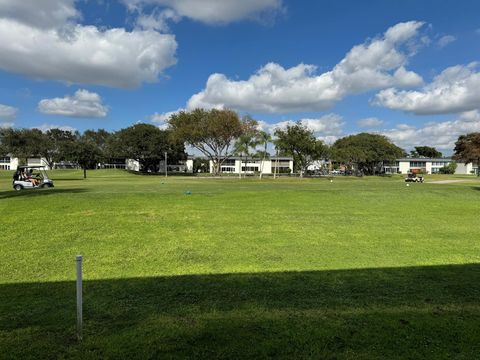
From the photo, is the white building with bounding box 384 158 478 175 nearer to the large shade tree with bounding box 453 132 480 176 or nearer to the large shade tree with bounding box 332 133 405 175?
the large shade tree with bounding box 332 133 405 175

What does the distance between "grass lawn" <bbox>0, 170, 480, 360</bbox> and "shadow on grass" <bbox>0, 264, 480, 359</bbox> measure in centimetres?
2

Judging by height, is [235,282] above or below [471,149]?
below

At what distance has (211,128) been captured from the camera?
7375 cm

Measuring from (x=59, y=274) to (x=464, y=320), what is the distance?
7.83 metres

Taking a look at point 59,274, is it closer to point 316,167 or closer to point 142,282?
point 142,282

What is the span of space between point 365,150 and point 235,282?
97221 millimetres

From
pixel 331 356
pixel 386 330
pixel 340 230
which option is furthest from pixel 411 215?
pixel 331 356

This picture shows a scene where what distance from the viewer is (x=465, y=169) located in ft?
459

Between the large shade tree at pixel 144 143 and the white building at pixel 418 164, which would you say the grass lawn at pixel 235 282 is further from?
the white building at pixel 418 164

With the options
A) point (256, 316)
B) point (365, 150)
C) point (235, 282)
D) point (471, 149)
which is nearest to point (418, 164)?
point (365, 150)

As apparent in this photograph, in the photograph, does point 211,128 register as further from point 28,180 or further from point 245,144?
point 28,180

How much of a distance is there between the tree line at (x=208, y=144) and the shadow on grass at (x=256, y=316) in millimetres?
35441

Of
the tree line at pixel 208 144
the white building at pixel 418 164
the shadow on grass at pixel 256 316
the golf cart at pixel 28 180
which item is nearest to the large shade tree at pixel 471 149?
the tree line at pixel 208 144

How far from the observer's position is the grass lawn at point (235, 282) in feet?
16.2
